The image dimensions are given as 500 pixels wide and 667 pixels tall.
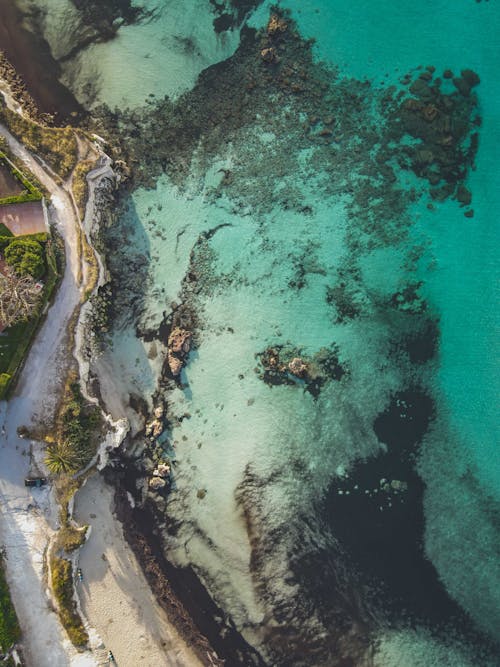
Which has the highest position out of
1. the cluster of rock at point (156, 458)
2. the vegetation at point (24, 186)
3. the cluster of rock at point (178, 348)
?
the vegetation at point (24, 186)

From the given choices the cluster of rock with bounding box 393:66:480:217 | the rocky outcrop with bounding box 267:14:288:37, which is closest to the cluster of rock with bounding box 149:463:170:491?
the cluster of rock with bounding box 393:66:480:217

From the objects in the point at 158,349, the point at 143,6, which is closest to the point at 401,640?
the point at 158,349

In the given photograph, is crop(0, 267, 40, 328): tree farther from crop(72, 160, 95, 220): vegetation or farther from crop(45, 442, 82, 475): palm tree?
crop(45, 442, 82, 475): palm tree

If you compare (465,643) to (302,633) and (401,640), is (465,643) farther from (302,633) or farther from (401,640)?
(302,633)

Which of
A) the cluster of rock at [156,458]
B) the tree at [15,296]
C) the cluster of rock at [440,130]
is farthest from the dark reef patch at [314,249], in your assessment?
the tree at [15,296]

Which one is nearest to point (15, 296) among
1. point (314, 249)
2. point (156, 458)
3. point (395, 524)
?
point (156, 458)

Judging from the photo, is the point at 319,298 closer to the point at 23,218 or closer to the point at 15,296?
the point at 15,296

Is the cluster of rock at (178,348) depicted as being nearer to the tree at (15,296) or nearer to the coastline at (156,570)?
the coastline at (156,570)
